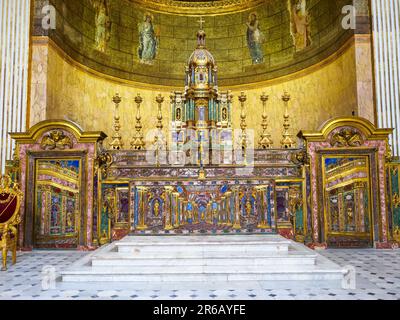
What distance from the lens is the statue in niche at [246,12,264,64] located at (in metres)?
16.0

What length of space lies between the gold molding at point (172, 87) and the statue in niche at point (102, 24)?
110 centimetres

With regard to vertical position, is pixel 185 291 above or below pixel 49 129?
below

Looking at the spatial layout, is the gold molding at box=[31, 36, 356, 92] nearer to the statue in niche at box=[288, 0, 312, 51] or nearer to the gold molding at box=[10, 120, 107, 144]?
the statue in niche at box=[288, 0, 312, 51]

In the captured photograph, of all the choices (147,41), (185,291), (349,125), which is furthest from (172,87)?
(185,291)

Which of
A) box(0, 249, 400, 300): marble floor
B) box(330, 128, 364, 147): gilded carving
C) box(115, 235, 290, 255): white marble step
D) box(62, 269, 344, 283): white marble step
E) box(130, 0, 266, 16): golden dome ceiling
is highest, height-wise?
box(130, 0, 266, 16): golden dome ceiling

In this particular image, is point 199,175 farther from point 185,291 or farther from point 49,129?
point 185,291

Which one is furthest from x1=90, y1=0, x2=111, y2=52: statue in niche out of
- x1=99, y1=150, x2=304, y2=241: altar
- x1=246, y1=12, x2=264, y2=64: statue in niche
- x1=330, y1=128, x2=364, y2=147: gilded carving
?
x1=330, y1=128, x2=364, y2=147: gilded carving

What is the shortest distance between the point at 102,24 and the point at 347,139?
32.0 ft

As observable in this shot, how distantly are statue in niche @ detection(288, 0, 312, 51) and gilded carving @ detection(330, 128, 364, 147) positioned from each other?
5587mm

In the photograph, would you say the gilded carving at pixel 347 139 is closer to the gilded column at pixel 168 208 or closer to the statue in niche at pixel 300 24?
the gilded column at pixel 168 208

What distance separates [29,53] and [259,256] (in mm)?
8884

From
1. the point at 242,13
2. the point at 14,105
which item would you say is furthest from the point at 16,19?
the point at 242,13

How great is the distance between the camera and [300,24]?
1475 centimetres

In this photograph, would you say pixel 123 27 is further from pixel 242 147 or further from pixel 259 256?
pixel 259 256
